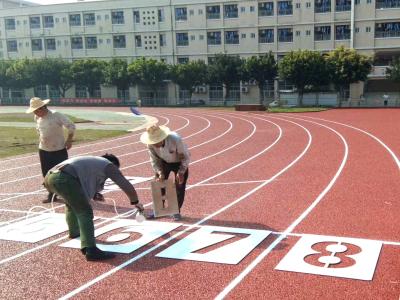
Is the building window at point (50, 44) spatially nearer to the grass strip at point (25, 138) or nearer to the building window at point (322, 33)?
the building window at point (322, 33)

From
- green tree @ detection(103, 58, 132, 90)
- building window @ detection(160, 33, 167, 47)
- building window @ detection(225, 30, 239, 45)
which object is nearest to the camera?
building window @ detection(225, 30, 239, 45)

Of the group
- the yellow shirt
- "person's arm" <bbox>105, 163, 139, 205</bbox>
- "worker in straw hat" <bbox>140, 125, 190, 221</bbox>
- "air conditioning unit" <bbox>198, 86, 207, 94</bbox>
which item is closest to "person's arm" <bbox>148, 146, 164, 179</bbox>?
"worker in straw hat" <bbox>140, 125, 190, 221</bbox>

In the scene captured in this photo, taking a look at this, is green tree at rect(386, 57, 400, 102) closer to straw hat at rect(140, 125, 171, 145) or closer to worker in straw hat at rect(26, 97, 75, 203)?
worker in straw hat at rect(26, 97, 75, 203)

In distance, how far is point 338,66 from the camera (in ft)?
147

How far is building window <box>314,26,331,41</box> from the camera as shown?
51906mm

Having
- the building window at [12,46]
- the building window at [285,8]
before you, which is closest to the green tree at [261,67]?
the building window at [285,8]

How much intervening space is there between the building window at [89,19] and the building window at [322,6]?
1168 inches

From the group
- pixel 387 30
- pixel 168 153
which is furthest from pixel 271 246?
pixel 387 30

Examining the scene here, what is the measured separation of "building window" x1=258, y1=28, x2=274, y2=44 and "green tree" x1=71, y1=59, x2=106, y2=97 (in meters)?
20.2

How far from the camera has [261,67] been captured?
50594mm

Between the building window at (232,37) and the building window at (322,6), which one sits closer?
the building window at (322,6)

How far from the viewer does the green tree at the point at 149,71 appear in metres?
55.3

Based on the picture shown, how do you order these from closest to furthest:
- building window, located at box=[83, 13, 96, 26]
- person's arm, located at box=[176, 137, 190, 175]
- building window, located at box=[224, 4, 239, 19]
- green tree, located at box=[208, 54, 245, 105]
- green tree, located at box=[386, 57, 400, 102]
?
person's arm, located at box=[176, 137, 190, 175], green tree, located at box=[386, 57, 400, 102], green tree, located at box=[208, 54, 245, 105], building window, located at box=[224, 4, 239, 19], building window, located at box=[83, 13, 96, 26]

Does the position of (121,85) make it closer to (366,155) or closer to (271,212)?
(366,155)
